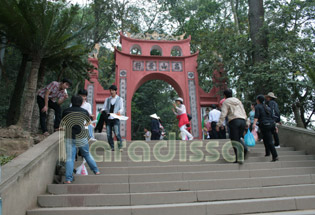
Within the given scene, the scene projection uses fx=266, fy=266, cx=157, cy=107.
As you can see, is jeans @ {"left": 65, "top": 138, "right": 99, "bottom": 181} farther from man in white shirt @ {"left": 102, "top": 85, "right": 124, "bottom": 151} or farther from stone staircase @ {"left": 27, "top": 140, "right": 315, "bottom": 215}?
man in white shirt @ {"left": 102, "top": 85, "right": 124, "bottom": 151}

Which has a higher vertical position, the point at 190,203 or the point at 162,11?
the point at 162,11

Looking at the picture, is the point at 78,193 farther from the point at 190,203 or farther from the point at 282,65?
the point at 282,65

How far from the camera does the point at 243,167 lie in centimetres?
547

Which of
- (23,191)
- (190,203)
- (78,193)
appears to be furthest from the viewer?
(78,193)

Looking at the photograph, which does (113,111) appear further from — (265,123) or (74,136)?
(265,123)

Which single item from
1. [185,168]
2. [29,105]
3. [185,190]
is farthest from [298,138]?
[29,105]

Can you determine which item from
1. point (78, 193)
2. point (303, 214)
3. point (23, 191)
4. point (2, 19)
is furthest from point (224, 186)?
point (2, 19)

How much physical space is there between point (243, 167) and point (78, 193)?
327 cm

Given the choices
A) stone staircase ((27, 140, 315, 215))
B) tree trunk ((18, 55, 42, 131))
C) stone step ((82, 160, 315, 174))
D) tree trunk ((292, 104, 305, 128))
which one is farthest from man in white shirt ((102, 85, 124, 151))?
tree trunk ((292, 104, 305, 128))

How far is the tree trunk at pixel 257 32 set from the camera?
1174 cm

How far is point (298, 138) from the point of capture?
23.5ft

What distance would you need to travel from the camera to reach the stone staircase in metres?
3.73

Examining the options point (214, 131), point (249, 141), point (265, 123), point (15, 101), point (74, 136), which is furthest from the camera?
point (214, 131)

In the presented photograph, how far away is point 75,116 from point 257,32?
1026 cm
